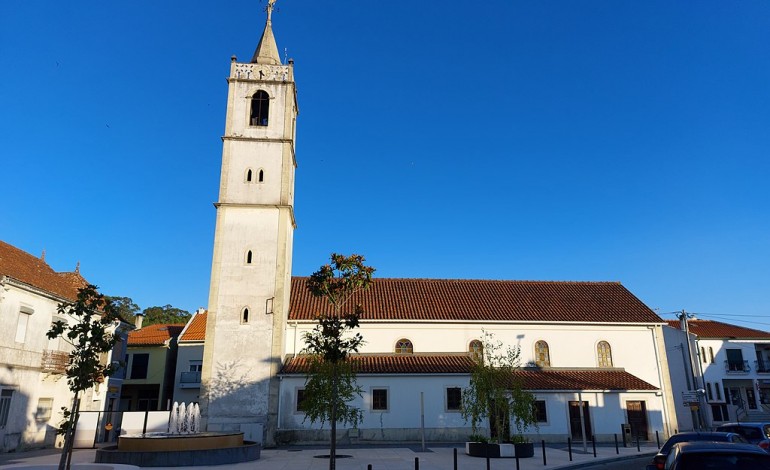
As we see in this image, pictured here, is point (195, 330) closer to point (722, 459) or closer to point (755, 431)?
point (755, 431)

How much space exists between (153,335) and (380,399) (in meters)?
25.5

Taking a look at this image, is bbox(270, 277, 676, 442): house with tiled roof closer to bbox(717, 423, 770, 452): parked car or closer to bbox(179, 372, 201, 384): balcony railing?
bbox(717, 423, 770, 452): parked car

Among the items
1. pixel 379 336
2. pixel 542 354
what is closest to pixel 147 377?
pixel 379 336

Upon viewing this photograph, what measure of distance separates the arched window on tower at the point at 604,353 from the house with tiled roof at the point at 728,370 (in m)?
19.0

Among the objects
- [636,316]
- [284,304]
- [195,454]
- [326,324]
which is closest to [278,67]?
[284,304]

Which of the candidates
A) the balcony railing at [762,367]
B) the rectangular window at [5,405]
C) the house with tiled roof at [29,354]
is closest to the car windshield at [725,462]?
the house with tiled roof at [29,354]

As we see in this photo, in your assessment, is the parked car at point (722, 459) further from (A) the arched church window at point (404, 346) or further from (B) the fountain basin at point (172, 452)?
(A) the arched church window at point (404, 346)

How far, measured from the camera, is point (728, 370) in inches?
1906

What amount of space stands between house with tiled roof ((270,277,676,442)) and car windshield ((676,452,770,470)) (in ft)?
65.1

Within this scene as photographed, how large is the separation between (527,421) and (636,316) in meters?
15.3

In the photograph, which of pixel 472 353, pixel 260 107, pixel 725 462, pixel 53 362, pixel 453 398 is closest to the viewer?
pixel 725 462

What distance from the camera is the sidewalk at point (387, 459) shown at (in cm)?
1809

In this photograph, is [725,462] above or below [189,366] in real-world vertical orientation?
below

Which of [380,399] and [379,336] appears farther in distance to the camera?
[379,336]
